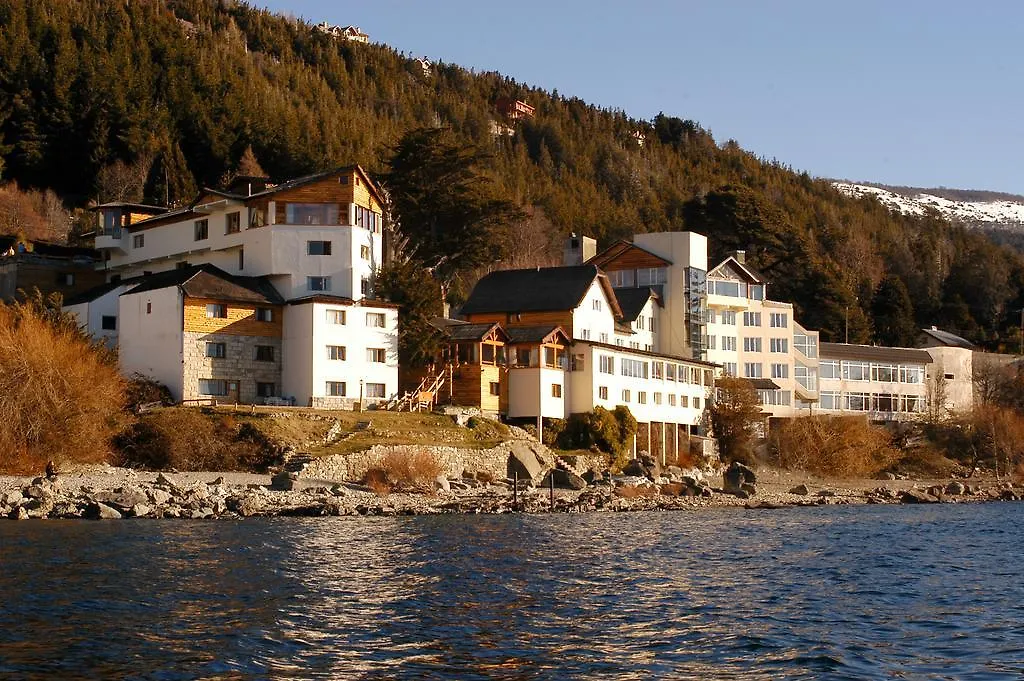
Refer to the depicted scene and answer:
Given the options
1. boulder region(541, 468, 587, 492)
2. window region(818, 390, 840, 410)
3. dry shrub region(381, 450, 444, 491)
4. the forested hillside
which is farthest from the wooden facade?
window region(818, 390, 840, 410)

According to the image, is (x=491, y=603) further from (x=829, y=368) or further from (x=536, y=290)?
(x=829, y=368)

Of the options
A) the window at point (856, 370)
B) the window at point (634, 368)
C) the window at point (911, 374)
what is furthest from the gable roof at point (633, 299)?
the window at point (911, 374)

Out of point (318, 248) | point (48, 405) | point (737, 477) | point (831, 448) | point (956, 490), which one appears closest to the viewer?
point (48, 405)

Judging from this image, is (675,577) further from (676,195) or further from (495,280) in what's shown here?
(676,195)

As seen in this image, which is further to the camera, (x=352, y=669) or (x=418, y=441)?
(x=418, y=441)

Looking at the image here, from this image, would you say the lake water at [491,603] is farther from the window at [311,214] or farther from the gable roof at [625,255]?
the gable roof at [625,255]

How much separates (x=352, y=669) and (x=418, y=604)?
240 inches

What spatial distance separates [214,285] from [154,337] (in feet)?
12.3

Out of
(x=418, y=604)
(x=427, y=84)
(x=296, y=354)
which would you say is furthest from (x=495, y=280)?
(x=427, y=84)

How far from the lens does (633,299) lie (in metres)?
82.4

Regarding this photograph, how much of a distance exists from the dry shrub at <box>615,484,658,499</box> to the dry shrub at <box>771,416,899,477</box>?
21751 millimetres

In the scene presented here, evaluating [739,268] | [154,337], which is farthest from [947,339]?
[154,337]

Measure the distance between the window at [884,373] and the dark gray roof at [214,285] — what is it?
170 ft

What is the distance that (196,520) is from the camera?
41.3m
